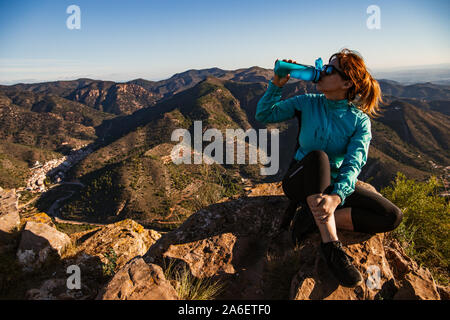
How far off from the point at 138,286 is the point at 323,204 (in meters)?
2.41

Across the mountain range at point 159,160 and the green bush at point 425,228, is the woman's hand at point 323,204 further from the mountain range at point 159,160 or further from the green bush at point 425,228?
the mountain range at point 159,160

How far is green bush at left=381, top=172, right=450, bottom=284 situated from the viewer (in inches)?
153

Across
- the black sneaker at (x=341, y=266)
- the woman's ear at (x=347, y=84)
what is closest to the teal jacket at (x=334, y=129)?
the woman's ear at (x=347, y=84)

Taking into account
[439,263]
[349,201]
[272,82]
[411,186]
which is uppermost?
[272,82]

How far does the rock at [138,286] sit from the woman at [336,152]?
202 cm

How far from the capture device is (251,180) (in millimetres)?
108250

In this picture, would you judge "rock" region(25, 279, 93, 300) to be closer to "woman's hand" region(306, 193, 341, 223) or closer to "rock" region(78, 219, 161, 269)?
"rock" region(78, 219, 161, 269)

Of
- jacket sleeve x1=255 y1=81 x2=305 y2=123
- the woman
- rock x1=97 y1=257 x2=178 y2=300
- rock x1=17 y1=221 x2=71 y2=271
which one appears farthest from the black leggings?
rock x1=17 y1=221 x2=71 y2=271

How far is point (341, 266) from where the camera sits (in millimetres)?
2584
